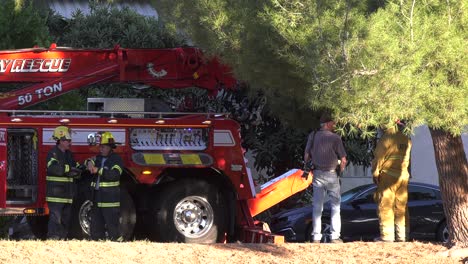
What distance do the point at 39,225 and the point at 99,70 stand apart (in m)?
2.37

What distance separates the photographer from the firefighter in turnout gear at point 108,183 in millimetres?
10438

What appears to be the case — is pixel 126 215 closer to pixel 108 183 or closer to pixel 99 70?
pixel 108 183

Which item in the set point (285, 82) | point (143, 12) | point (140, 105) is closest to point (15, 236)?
point (140, 105)

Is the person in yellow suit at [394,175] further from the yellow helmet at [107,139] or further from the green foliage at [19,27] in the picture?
the green foliage at [19,27]

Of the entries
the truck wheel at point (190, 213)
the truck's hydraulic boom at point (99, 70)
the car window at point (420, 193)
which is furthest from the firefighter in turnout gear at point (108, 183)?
the car window at point (420, 193)

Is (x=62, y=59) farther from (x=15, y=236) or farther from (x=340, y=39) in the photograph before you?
(x=340, y=39)

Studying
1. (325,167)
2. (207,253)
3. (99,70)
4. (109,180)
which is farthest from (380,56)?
(99,70)

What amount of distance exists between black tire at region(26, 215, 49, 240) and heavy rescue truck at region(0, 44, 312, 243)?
14mm

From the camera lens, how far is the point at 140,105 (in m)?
11.5

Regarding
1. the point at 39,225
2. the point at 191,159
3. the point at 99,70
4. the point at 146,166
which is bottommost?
the point at 39,225

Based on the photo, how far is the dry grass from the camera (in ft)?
28.8

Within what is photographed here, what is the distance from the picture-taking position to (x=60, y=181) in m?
10.5

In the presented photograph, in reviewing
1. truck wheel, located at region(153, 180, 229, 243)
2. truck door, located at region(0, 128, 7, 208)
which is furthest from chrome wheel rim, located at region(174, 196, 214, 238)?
truck door, located at region(0, 128, 7, 208)

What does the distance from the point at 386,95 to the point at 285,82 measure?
2120mm
